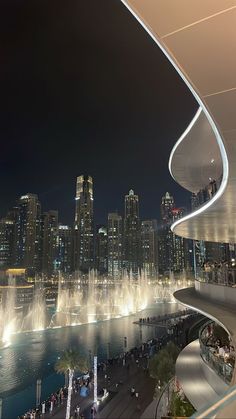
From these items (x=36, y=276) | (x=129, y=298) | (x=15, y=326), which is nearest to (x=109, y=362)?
(x=15, y=326)

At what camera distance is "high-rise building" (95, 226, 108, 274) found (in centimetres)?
14088

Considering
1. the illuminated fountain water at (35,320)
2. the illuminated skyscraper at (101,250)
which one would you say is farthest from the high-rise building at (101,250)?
the illuminated fountain water at (35,320)

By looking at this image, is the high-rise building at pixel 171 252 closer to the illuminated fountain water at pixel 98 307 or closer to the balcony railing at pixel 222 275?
the illuminated fountain water at pixel 98 307

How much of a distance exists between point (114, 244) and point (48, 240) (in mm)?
28339

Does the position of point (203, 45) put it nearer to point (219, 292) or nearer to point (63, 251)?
point (219, 292)

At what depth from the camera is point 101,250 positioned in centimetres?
14712

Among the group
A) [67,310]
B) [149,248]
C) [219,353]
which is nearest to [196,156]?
[219,353]

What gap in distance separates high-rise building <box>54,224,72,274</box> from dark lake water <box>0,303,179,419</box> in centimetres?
9244

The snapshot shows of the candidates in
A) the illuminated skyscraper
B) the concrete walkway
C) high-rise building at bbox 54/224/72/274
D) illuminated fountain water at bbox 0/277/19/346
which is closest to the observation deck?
the concrete walkway

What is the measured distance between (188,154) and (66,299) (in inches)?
2256

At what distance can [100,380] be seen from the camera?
22.1 meters

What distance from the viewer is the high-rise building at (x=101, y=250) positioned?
140875 mm

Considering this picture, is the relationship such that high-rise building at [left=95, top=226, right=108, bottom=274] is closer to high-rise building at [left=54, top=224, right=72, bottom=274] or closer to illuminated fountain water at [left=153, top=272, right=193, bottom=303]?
high-rise building at [left=54, top=224, right=72, bottom=274]

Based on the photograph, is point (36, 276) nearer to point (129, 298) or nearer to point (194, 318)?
point (129, 298)
